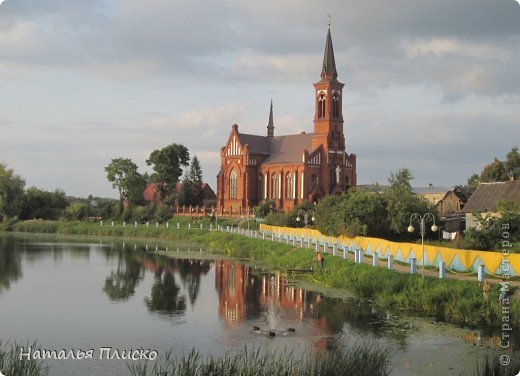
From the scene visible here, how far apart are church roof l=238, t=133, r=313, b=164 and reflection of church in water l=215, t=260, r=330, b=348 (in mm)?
50100

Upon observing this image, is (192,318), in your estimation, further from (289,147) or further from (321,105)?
(289,147)

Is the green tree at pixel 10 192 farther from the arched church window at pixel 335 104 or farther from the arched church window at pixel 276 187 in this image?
Result: the arched church window at pixel 335 104

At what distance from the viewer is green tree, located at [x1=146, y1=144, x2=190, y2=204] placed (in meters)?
97.2

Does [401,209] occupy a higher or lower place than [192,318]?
higher

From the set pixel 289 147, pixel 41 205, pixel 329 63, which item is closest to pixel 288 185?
pixel 289 147

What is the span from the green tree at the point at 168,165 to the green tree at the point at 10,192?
62.1ft

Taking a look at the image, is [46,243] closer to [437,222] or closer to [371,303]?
[437,222]

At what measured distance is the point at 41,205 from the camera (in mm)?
96688

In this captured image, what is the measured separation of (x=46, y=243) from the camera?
221 feet

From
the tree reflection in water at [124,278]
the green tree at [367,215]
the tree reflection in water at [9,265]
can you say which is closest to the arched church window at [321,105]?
the tree reflection in water at [124,278]

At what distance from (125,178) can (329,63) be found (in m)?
34.7

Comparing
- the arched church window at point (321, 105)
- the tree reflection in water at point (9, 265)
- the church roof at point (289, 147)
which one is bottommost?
the tree reflection in water at point (9, 265)

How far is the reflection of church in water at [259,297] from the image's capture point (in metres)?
26.5

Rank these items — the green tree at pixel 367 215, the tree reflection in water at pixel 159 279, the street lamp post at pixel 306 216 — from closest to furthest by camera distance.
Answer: the tree reflection in water at pixel 159 279, the green tree at pixel 367 215, the street lamp post at pixel 306 216
